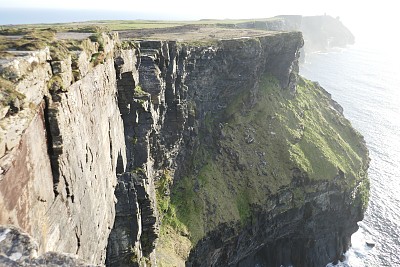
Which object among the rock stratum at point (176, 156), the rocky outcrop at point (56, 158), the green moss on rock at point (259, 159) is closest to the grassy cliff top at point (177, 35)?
the rock stratum at point (176, 156)

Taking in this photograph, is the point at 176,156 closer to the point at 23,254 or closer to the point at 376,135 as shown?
the point at 23,254

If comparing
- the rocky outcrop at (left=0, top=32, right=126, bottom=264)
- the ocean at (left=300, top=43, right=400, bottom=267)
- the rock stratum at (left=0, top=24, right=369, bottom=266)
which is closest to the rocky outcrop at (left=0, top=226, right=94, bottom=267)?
the rock stratum at (left=0, top=24, right=369, bottom=266)

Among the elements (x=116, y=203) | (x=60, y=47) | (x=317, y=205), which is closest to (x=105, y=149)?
(x=116, y=203)

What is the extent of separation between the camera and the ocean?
2689 inches

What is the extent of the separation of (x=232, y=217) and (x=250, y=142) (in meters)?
16.3

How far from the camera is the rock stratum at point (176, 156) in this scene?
12664 mm

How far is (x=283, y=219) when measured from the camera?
193 ft

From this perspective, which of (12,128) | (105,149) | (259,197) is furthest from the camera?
(259,197)

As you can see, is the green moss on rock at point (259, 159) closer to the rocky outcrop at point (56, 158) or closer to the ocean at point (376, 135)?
the ocean at point (376, 135)

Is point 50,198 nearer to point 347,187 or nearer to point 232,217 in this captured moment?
point 232,217

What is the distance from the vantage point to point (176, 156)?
52.7 meters

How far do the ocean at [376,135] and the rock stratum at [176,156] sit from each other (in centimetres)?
563

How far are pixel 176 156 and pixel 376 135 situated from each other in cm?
8031

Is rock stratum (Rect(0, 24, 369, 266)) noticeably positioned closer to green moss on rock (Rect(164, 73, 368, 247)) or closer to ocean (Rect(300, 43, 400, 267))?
green moss on rock (Rect(164, 73, 368, 247))
